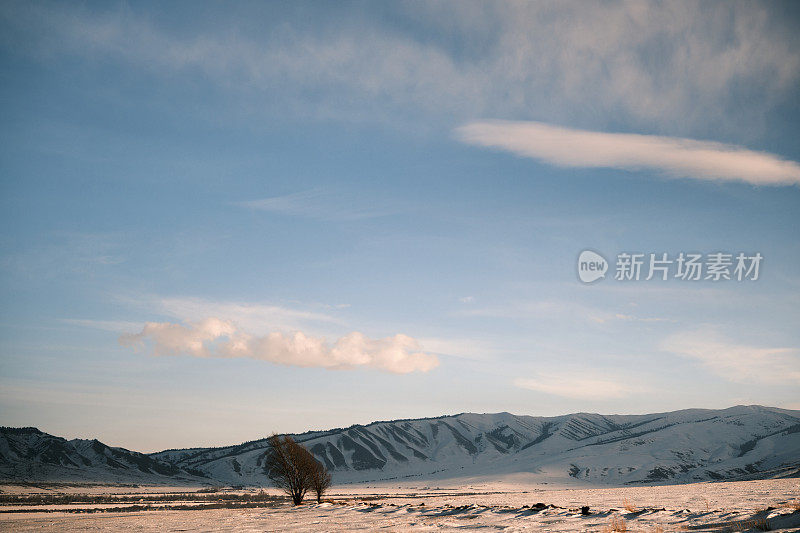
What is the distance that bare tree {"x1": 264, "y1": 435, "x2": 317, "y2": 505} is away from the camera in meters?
53.0

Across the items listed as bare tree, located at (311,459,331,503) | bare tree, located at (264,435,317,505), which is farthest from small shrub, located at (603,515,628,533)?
bare tree, located at (264,435,317,505)

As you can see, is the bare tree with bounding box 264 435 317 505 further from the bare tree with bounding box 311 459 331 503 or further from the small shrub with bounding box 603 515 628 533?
the small shrub with bounding box 603 515 628 533

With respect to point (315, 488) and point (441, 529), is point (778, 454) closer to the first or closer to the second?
point (315, 488)

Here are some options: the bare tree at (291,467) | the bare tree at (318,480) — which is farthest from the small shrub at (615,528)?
the bare tree at (291,467)

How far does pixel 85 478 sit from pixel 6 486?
172 feet

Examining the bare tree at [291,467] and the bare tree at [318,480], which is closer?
the bare tree at [291,467]

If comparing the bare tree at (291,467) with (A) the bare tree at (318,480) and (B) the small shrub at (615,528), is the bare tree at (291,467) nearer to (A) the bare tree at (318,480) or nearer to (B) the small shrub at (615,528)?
(A) the bare tree at (318,480)

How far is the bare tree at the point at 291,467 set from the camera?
53000 mm

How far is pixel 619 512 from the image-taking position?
72.1 feet

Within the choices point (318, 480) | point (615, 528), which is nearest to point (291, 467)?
point (318, 480)

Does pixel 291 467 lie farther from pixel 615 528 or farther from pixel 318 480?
pixel 615 528

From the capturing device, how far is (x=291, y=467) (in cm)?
5331

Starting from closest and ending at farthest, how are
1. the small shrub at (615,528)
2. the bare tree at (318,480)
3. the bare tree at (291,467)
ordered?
1. the small shrub at (615,528)
2. the bare tree at (291,467)
3. the bare tree at (318,480)

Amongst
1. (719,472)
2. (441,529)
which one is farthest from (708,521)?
(719,472)
